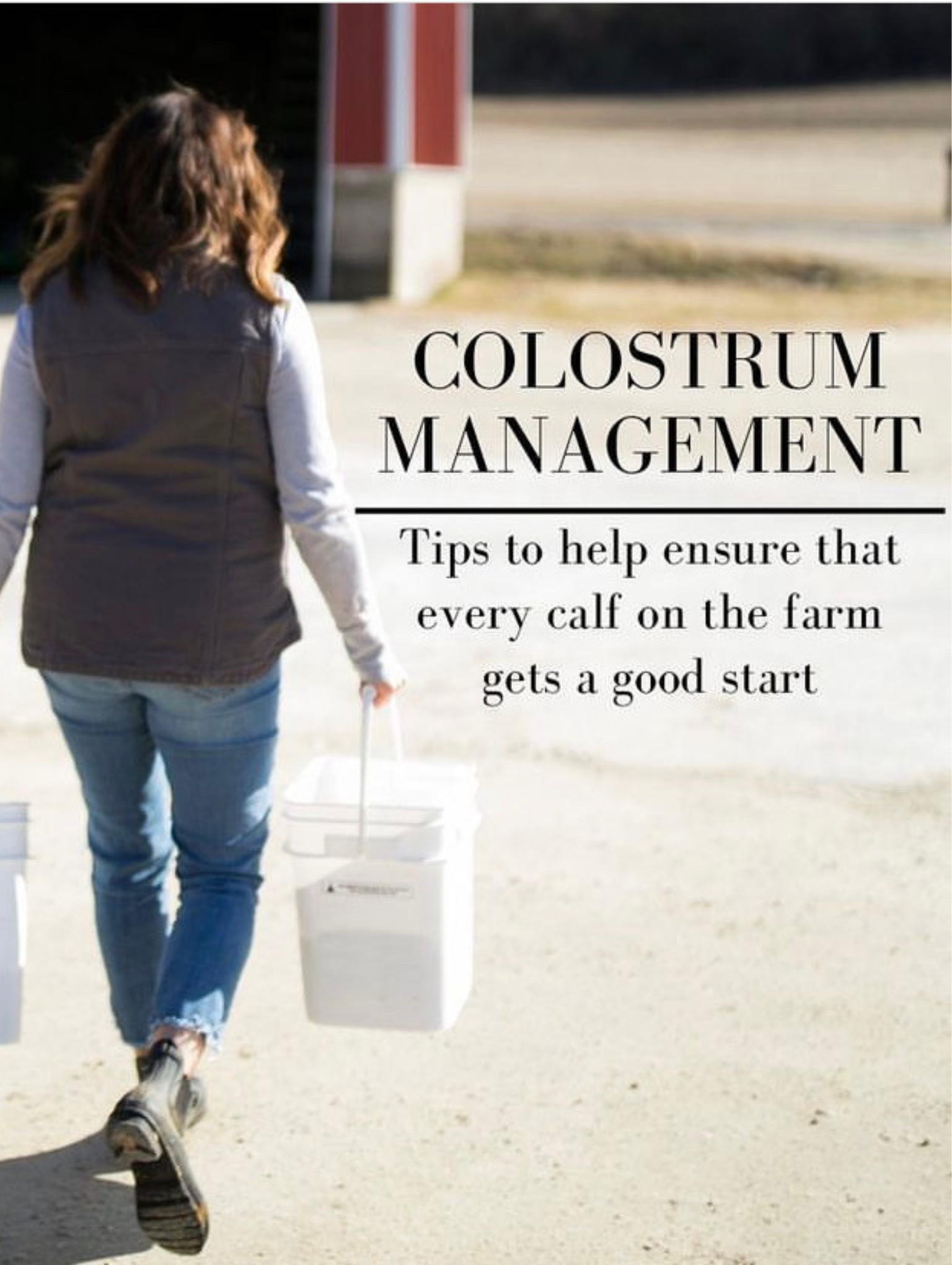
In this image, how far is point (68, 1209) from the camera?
11.0 feet

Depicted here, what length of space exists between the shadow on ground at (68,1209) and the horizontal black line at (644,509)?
17.6 ft

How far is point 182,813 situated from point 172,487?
52cm

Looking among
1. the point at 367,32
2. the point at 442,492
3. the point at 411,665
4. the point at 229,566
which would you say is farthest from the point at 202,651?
the point at 367,32

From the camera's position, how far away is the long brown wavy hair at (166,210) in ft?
10.1

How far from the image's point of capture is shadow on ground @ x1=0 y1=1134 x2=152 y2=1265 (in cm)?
321

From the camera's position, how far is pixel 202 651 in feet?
10.3

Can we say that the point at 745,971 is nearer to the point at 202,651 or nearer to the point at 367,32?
the point at 202,651

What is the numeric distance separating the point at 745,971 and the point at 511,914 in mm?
550

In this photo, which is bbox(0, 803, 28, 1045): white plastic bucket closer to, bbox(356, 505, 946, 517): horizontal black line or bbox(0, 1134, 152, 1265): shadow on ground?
bbox(0, 1134, 152, 1265): shadow on ground

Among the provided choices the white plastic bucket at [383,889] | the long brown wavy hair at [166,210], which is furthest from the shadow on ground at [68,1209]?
the long brown wavy hair at [166,210]

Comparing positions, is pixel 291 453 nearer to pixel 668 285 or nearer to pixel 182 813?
pixel 182 813

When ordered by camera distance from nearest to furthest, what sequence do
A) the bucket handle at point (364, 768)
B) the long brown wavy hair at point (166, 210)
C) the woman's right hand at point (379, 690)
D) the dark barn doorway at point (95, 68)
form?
the long brown wavy hair at point (166, 210) < the bucket handle at point (364, 768) < the woman's right hand at point (379, 690) < the dark barn doorway at point (95, 68)

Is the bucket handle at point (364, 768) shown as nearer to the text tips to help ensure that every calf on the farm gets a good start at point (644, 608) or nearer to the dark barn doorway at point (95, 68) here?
the text tips to help ensure that every calf on the farm gets a good start at point (644, 608)

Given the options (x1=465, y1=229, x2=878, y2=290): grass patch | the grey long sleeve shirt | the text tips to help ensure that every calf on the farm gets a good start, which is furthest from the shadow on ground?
(x1=465, y1=229, x2=878, y2=290): grass patch
